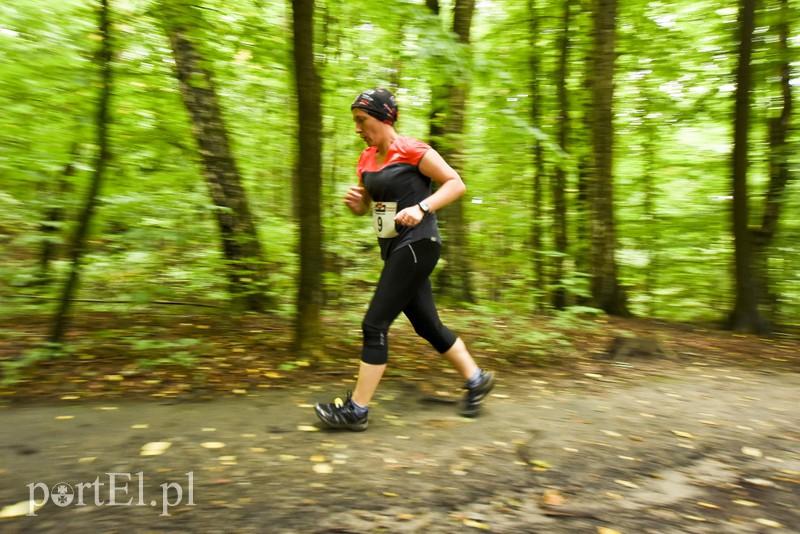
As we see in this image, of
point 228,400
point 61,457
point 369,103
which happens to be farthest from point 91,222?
point 369,103

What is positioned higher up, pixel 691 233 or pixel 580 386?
pixel 691 233

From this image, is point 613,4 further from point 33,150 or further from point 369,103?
point 33,150

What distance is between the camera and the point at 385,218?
12.0 feet

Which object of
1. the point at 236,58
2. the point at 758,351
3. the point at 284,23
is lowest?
the point at 758,351

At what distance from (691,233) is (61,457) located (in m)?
10.7

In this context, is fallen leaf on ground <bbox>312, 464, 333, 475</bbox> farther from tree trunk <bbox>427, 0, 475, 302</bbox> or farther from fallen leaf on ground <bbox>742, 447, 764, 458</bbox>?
tree trunk <bbox>427, 0, 475, 302</bbox>

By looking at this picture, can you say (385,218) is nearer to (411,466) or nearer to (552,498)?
(411,466)

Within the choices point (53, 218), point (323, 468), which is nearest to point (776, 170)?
point (323, 468)

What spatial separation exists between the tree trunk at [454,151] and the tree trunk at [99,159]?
322cm

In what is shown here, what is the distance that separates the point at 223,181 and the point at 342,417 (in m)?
3.71

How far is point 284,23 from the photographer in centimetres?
659

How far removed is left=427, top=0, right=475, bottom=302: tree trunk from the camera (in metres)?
6.40

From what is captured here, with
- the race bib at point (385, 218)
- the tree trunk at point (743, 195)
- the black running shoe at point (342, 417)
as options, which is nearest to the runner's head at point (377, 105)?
the race bib at point (385, 218)

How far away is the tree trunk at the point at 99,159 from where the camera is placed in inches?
182
